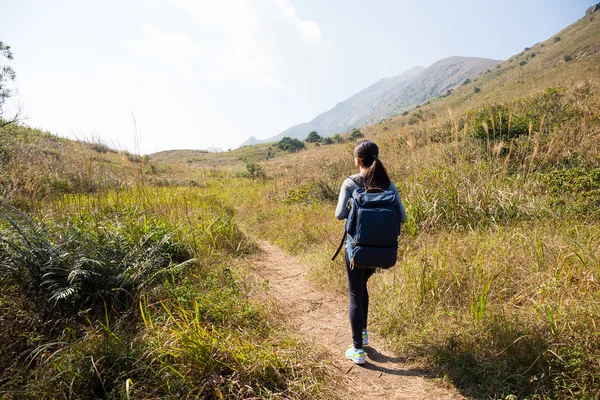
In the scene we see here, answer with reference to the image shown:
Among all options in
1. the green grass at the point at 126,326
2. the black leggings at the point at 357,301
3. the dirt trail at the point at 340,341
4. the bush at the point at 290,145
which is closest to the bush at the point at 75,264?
Answer: the green grass at the point at 126,326

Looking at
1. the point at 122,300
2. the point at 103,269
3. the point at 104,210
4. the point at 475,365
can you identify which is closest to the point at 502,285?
the point at 475,365

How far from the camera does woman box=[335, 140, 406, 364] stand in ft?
8.43

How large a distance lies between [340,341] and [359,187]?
1.80m

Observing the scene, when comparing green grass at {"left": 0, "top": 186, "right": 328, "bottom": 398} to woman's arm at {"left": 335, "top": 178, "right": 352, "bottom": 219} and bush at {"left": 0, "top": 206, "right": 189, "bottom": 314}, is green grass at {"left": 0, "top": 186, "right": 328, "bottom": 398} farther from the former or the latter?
woman's arm at {"left": 335, "top": 178, "right": 352, "bottom": 219}

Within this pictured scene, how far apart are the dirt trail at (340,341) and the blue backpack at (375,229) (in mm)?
1086

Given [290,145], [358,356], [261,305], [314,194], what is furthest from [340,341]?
[290,145]

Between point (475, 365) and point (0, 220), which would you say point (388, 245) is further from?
point (0, 220)

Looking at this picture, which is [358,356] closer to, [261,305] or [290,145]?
[261,305]

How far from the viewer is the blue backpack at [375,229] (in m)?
2.38

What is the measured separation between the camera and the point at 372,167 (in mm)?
2555

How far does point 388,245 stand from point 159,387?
81.0 inches

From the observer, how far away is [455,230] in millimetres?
4887

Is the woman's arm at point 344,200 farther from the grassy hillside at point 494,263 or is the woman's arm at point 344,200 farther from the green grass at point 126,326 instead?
the grassy hillside at point 494,263

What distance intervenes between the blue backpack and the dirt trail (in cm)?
109
